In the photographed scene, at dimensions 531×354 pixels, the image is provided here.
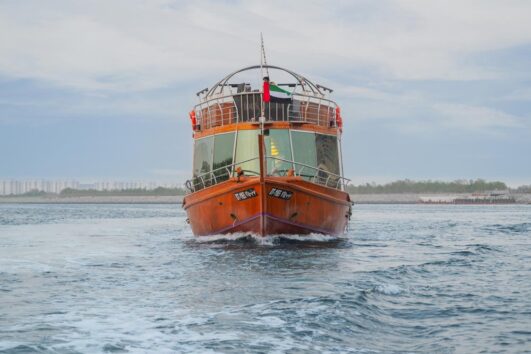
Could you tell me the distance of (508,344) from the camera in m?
9.21

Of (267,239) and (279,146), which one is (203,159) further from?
(267,239)

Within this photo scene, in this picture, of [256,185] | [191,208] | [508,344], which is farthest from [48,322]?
[191,208]

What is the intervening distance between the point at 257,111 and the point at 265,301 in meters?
15.2

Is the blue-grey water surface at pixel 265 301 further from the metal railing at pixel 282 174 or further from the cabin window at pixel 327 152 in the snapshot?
the cabin window at pixel 327 152

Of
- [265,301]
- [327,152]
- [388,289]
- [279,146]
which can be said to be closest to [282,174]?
[279,146]

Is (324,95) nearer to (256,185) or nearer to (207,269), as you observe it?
(256,185)

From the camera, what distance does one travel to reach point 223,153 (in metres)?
25.7

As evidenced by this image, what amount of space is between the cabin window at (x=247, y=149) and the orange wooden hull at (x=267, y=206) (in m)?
1.80

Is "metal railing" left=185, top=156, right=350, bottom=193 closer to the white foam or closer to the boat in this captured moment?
the boat

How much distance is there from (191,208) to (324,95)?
6849 mm

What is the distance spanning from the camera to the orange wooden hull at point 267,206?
73.7 ft

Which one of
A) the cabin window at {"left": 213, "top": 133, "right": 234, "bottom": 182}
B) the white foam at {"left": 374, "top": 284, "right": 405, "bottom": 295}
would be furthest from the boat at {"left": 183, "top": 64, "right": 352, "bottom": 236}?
the white foam at {"left": 374, "top": 284, "right": 405, "bottom": 295}

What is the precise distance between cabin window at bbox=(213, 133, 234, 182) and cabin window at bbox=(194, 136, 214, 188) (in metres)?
0.32

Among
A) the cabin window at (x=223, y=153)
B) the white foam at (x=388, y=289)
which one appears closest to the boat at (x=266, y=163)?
the cabin window at (x=223, y=153)
